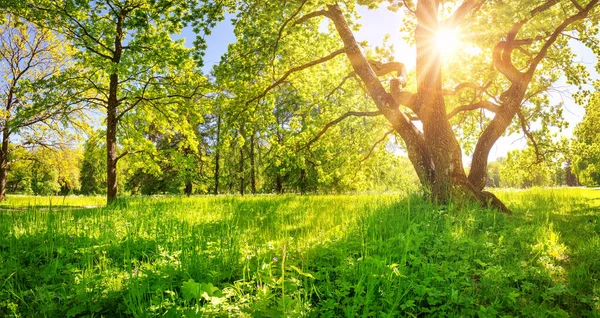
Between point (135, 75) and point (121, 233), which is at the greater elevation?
point (135, 75)

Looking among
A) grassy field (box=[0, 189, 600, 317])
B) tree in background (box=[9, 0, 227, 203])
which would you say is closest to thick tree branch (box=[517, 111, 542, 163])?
grassy field (box=[0, 189, 600, 317])

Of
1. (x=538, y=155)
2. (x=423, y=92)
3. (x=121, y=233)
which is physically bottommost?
(x=121, y=233)

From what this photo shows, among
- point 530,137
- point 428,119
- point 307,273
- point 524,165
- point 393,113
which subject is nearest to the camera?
point 307,273

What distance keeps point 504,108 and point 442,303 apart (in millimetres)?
8760

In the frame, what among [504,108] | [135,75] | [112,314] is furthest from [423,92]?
[135,75]

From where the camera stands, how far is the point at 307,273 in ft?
9.92

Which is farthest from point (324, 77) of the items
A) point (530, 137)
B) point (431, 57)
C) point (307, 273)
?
point (307, 273)

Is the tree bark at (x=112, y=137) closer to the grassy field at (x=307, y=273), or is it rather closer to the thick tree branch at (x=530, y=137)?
the grassy field at (x=307, y=273)

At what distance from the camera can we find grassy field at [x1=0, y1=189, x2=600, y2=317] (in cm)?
281

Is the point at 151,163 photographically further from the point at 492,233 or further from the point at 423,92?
the point at 492,233

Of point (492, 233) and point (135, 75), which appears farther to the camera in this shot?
point (135, 75)

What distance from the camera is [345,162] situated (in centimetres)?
1468

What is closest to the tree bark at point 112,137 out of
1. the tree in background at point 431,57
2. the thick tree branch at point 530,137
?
the tree in background at point 431,57

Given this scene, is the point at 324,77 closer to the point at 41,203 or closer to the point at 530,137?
the point at 530,137
